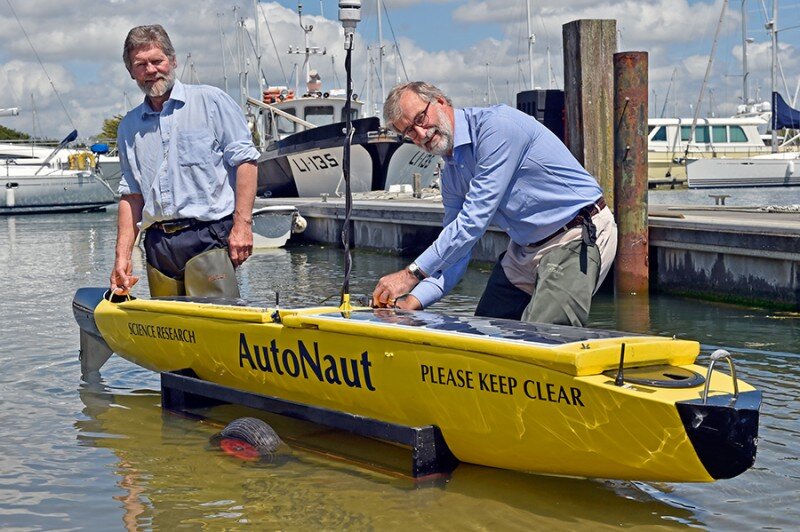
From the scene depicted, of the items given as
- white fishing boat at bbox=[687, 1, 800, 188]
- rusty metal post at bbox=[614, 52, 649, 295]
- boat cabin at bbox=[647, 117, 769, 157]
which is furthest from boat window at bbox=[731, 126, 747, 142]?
rusty metal post at bbox=[614, 52, 649, 295]

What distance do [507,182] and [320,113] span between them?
93.8 ft

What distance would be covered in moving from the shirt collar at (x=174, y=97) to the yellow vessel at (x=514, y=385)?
113 centimetres

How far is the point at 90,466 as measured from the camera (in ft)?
17.6

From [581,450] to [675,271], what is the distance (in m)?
7.61

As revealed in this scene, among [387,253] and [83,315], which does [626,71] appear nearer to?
[83,315]

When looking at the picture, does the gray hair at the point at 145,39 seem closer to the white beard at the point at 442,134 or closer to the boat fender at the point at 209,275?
the boat fender at the point at 209,275

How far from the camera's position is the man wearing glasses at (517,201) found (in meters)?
4.78

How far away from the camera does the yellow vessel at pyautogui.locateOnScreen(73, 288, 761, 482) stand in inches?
150

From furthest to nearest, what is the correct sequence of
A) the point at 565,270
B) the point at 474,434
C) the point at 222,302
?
the point at 222,302 < the point at 565,270 < the point at 474,434

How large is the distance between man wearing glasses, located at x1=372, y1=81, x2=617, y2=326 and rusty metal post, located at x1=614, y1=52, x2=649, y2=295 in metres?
5.94

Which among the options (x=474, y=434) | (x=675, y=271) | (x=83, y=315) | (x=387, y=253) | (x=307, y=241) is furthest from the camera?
(x=307, y=241)

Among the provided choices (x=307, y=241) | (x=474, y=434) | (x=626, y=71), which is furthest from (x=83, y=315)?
(x=307, y=241)

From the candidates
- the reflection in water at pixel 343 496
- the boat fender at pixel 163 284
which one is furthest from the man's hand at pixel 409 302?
the boat fender at pixel 163 284

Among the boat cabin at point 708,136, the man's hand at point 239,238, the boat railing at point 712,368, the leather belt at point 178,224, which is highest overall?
the boat cabin at point 708,136
